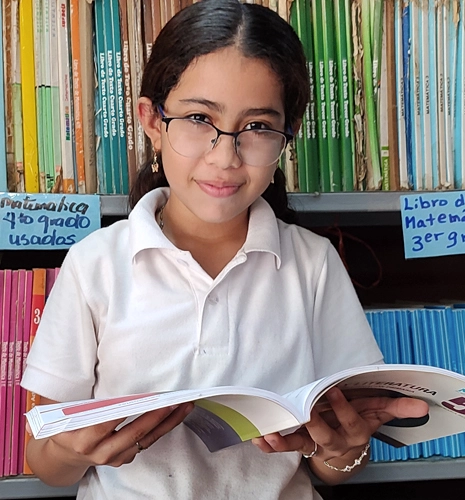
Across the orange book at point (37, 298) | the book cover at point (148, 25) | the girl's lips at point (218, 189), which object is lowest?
the orange book at point (37, 298)

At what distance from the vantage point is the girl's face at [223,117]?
0.73m

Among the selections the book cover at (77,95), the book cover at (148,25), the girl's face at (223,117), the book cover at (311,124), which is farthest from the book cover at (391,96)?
the book cover at (77,95)

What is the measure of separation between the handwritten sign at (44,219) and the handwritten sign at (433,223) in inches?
18.4

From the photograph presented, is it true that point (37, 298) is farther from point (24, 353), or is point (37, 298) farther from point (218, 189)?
point (218, 189)

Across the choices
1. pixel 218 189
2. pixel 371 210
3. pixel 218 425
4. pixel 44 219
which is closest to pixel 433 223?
pixel 371 210

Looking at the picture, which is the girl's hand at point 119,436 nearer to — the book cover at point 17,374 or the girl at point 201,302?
the girl at point 201,302

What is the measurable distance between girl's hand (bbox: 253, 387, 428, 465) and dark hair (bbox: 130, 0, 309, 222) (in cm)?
37

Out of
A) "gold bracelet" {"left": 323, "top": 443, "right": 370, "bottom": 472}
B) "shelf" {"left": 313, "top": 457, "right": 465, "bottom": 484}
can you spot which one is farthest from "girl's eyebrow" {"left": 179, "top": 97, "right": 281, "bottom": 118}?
"shelf" {"left": 313, "top": 457, "right": 465, "bottom": 484}

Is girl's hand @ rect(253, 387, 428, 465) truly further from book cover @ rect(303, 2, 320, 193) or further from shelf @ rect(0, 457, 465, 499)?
book cover @ rect(303, 2, 320, 193)

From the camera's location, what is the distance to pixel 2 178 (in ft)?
2.81

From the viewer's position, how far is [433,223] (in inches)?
36.3

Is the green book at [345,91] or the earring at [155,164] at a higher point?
the green book at [345,91]

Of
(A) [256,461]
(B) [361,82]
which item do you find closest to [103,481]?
(A) [256,461]

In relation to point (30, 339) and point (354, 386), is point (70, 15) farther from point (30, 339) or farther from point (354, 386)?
point (354, 386)
